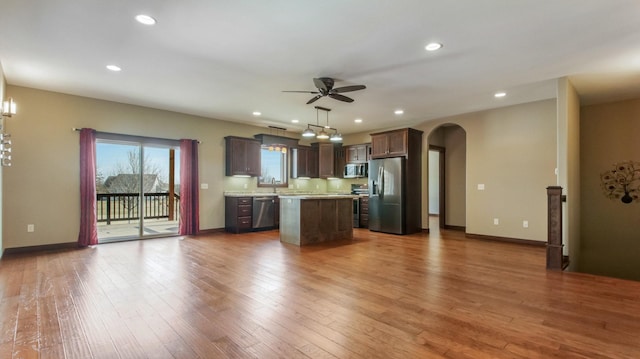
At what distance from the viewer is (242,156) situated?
7.55m

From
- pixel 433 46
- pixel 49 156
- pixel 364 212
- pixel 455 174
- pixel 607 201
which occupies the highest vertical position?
pixel 433 46

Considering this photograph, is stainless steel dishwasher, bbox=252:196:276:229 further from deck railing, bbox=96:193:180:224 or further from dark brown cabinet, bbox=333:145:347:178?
dark brown cabinet, bbox=333:145:347:178

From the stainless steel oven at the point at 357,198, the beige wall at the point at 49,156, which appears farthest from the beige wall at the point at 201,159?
the stainless steel oven at the point at 357,198

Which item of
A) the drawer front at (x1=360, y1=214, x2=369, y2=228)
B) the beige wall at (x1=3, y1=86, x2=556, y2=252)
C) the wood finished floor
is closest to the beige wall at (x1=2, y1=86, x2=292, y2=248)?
the beige wall at (x1=3, y1=86, x2=556, y2=252)

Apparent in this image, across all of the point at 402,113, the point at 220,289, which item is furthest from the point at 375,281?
the point at 402,113

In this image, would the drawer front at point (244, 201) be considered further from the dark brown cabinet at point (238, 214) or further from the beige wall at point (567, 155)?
the beige wall at point (567, 155)

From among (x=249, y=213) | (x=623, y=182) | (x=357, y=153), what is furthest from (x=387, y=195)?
(x=623, y=182)

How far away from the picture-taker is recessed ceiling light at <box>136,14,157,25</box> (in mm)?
2826

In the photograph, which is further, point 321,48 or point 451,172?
point 451,172

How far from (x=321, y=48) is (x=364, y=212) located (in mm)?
5275

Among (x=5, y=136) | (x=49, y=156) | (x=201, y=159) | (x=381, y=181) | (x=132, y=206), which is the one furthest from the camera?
(x=381, y=181)

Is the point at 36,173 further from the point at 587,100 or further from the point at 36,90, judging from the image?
the point at 587,100

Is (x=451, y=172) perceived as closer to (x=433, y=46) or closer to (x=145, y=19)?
(x=433, y=46)

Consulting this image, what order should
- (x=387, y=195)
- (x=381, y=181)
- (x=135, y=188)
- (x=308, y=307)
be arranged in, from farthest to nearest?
(x=381, y=181)
(x=387, y=195)
(x=135, y=188)
(x=308, y=307)
